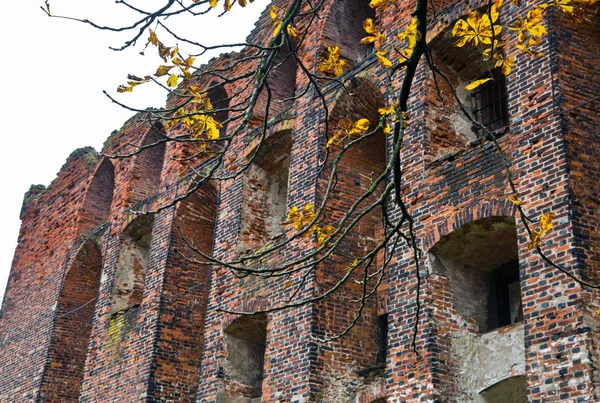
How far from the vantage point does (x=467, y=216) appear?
27.5 feet

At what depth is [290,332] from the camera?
397 inches

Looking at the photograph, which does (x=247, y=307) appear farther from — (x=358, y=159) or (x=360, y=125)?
(x=360, y=125)

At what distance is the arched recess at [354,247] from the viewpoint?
32.4 ft

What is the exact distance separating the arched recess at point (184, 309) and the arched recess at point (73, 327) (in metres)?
4.27

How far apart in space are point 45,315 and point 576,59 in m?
13.8

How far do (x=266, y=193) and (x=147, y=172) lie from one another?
5.32 m

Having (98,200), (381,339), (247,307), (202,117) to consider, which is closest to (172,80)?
(202,117)

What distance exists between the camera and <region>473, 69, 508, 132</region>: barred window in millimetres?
10156

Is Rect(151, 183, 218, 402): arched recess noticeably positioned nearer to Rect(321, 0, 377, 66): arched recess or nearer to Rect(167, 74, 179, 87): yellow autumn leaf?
Rect(321, 0, 377, 66): arched recess

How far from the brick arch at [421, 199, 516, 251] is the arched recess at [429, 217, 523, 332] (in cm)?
7

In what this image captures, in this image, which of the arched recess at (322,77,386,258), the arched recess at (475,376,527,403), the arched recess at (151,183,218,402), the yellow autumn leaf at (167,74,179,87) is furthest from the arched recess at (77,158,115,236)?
the yellow autumn leaf at (167,74,179,87)

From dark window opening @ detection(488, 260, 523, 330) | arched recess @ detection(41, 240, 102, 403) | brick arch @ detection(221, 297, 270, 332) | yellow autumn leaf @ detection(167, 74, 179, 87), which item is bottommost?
yellow autumn leaf @ detection(167, 74, 179, 87)

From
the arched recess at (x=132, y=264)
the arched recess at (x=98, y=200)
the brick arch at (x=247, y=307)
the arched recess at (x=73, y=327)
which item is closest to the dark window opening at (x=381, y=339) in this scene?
the brick arch at (x=247, y=307)

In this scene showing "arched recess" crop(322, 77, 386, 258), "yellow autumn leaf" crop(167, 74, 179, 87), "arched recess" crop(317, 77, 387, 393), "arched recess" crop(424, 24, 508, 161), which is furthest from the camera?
"arched recess" crop(322, 77, 386, 258)
